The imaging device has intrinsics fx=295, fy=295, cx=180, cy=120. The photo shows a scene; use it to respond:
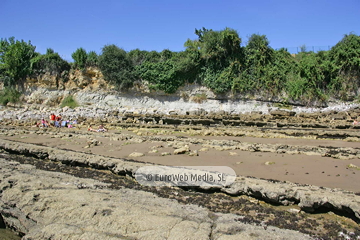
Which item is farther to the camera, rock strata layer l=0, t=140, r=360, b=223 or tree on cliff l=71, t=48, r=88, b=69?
tree on cliff l=71, t=48, r=88, b=69

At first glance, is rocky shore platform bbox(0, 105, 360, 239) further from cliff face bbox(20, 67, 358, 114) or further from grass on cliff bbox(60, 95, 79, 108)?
grass on cliff bbox(60, 95, 79, 108)

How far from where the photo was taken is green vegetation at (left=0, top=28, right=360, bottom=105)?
73.2ft

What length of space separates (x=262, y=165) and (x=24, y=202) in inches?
197

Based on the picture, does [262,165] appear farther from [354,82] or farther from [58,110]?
[58,110]

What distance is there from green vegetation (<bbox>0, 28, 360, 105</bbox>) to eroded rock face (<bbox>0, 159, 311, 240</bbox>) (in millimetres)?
20542

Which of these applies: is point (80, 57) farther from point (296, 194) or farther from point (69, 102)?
point (296, 194)

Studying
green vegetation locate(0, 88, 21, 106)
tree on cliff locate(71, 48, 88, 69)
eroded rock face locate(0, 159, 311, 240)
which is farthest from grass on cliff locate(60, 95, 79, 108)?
eroded rock face locate(0, 159, 311, 240)

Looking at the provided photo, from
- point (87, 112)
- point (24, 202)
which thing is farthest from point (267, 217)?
point (87, 112)

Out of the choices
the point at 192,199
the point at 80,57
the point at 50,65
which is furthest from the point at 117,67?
the point at 192,199

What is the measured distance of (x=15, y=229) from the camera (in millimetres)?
4523

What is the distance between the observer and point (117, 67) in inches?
1093

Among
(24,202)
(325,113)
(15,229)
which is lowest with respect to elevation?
(15,229)

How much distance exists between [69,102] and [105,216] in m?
27.3

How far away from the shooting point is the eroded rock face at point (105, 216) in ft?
11.4
